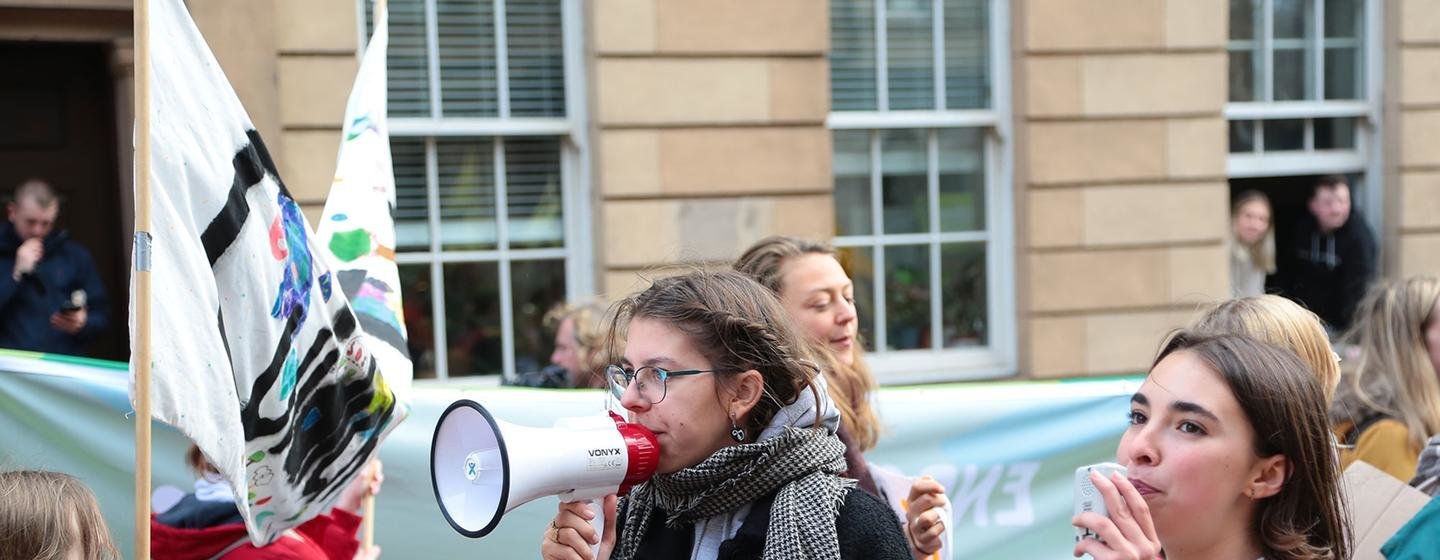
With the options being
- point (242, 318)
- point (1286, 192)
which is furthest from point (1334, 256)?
point (242, 318)

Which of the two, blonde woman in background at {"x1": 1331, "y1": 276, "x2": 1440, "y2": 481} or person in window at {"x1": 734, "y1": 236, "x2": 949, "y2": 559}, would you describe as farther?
blonde woman in background at {"x1": 1331, "y1": 276, "x2": 1440, "y2": 481}

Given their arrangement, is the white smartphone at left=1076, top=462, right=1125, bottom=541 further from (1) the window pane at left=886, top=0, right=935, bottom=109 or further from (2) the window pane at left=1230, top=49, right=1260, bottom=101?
(2) the window pane at left=1230, top=49, right=1260, bottom=101

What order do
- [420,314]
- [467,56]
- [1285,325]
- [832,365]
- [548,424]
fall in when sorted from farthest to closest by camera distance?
[420,314] → [467,56] → [548,424] → [832,365] → [1285,325]

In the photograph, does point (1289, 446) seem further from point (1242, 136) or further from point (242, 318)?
point (1242, 136)

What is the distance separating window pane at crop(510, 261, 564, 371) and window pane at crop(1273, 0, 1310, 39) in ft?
16.6

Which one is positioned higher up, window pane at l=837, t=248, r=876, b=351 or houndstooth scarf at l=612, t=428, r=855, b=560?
window pane at l=837, t=248, r=876, b=351

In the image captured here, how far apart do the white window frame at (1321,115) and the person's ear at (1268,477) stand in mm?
7094

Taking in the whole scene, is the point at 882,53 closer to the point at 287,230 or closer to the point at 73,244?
the point at 73,244

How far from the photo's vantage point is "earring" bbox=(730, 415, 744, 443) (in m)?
2.29

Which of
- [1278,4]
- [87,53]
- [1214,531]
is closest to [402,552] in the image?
[1214,531]

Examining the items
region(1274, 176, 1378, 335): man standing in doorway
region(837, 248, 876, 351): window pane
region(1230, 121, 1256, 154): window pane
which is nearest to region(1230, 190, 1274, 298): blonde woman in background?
region(1274, 176, 1378, 335): man standing in doorway

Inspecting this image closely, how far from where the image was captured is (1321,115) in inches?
358

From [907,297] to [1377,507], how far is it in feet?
16.9

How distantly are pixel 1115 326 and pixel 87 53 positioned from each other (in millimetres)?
6097
